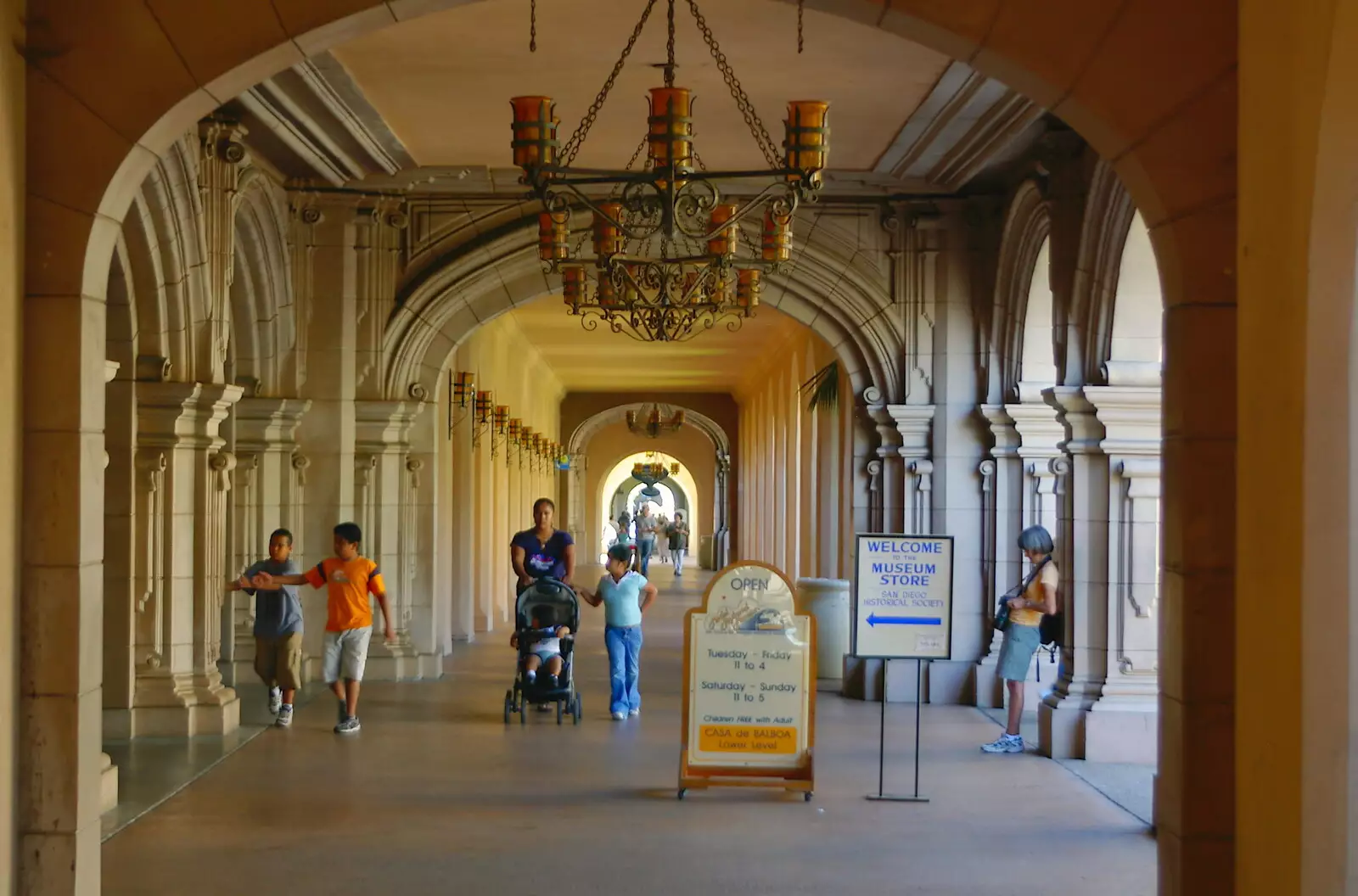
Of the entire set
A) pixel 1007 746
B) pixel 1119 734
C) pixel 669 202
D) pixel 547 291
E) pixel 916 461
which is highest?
pixel 547 291

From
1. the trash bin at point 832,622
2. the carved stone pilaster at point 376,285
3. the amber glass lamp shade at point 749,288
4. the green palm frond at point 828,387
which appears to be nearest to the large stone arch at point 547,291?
the carved stone pilaster at point 376,285

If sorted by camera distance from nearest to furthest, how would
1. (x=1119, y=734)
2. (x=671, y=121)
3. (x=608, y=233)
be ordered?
(x=671, y=121), (x=608, y=233), (x=1119, y=734)

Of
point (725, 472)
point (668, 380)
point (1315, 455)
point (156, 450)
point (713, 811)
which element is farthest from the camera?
point (725, 472)

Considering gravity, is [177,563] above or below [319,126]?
below

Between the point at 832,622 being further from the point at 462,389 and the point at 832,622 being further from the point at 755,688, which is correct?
the point at 755,688

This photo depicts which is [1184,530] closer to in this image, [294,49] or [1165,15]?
[1165,15]

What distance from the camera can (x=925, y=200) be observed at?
1184 centimetres

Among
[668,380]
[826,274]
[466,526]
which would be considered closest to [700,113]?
[826,274]

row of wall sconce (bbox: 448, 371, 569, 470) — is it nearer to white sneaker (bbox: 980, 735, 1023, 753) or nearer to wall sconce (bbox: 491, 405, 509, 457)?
wall sconce (bbox: 491, 405, 509, 457)

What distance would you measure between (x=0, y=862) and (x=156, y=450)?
16.4 feet

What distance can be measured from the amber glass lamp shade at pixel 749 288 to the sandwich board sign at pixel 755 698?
2.58 metres

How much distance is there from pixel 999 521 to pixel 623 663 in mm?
3112

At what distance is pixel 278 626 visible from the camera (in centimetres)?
951

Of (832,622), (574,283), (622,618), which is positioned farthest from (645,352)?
(574,283)
